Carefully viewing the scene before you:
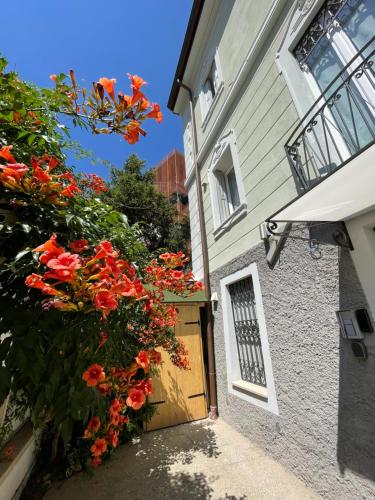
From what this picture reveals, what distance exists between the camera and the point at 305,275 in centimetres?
288

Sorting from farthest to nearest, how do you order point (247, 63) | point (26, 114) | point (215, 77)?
point (215, 77) → point (247, 63) → point (26, 114)

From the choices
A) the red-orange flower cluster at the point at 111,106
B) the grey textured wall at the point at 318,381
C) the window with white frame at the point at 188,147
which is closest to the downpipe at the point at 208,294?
the window with white frame at the point at 188,147

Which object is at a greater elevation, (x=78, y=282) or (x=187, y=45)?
(x=187, y=45)

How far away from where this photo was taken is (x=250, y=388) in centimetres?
372

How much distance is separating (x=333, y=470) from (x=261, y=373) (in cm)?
145

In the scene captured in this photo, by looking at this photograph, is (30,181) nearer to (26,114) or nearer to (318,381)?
(26,114)

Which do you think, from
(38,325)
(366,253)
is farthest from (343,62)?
(38,325)

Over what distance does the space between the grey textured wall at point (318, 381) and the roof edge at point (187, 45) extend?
22.1 ft

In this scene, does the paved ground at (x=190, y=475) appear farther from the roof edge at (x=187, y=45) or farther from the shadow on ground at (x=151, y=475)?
the roof edge at (x=187, y=45)

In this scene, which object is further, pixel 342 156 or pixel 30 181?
pixel 342 156

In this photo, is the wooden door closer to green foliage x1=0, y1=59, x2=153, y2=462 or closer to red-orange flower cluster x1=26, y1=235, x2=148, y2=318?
green foliage x1=0, y1=59, x2=153, y2=462

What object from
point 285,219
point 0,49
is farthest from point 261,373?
point 0,49

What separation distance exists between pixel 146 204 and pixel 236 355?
31.8 ft

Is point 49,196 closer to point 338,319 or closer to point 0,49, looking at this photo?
point 0,49
